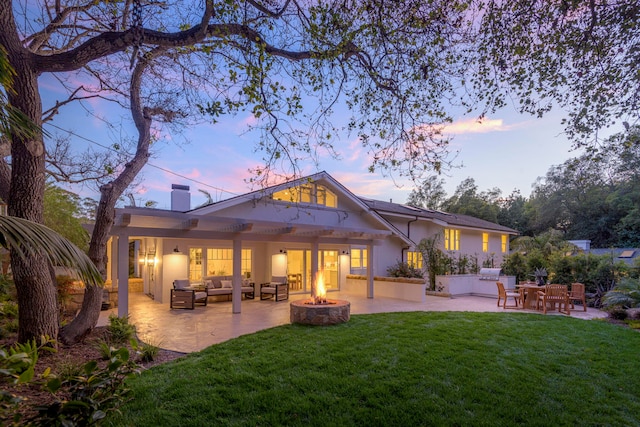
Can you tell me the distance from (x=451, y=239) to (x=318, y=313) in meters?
13.3

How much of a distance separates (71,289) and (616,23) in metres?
13.7

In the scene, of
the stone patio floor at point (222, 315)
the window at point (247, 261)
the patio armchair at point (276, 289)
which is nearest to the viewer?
the stone patio floor at point (222, 315)

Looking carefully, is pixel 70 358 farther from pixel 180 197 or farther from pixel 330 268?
pixel 330 268

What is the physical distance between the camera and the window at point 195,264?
13742mm

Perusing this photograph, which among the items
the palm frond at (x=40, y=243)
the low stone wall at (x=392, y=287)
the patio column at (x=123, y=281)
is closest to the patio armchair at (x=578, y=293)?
the low stone wall at (x=392, y=287)

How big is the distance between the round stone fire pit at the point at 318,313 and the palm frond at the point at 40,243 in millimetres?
6559

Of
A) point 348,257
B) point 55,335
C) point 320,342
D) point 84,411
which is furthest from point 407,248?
point 84,411

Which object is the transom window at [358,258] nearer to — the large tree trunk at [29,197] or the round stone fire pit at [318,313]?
the round stone fire pit at [318,313]

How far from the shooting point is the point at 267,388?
4.88 m

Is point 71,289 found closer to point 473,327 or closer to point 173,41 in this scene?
point 173,41

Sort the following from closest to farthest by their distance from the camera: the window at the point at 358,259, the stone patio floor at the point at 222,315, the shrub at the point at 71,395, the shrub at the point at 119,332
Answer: the shrub at the point at 71,395 → the shrub at the point at 119,332 → the stone patio floor at the point at 222,315 → the window at the point at 358,259

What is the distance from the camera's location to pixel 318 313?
864cm

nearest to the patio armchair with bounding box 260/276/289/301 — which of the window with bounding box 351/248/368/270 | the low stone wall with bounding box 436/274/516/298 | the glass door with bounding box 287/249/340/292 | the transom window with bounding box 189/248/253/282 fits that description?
the transom window with bounding box 189/248/253/282

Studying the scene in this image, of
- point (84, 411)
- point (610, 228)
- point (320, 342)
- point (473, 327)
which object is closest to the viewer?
point (84, 411)
